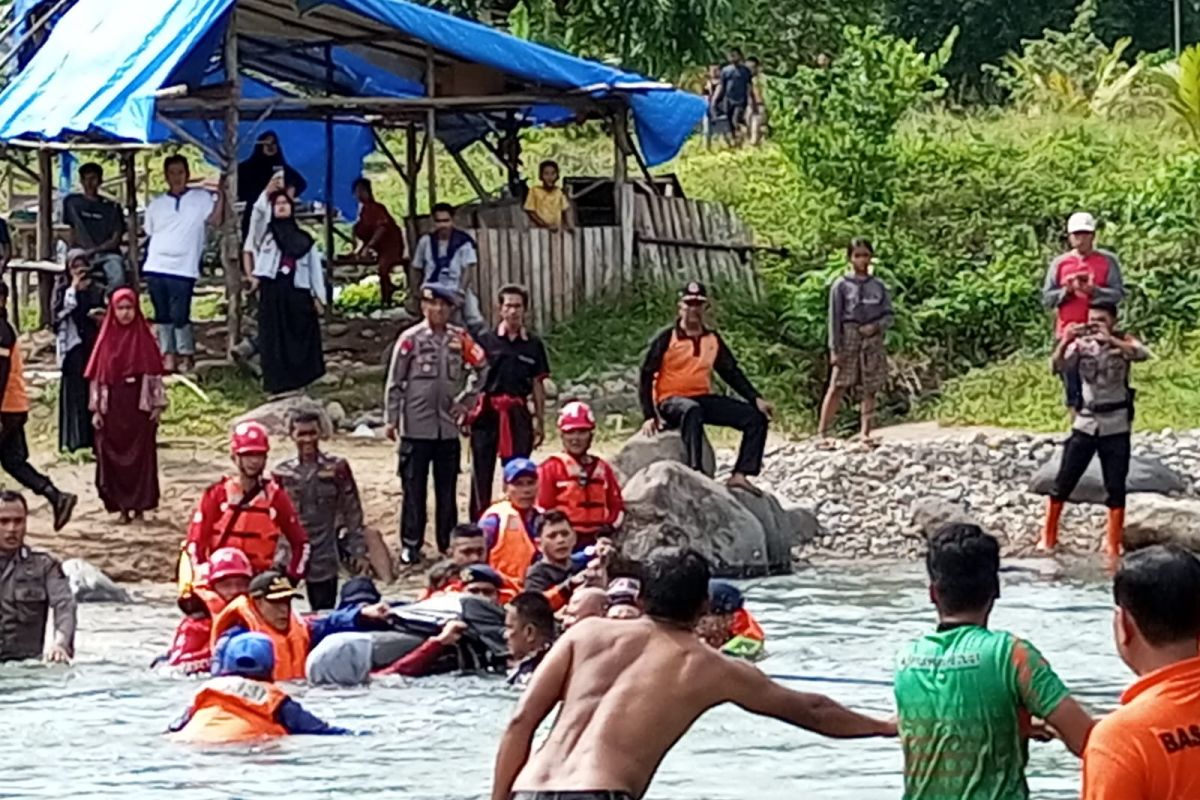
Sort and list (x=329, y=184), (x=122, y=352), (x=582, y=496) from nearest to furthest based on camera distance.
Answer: (x=582, y=496) < (x=122, y=352) < (x=329, y=184)

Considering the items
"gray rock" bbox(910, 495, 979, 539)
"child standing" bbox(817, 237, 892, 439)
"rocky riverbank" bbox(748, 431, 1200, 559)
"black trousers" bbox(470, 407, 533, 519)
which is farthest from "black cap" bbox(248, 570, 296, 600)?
"child standing" bbox(817, 237, 892, 439)

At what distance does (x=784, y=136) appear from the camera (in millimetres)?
26047

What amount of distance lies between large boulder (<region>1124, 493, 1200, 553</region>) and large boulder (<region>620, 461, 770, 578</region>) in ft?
7.86

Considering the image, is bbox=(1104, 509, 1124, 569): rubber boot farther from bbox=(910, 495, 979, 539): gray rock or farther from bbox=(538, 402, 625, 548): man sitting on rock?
bbox=(538, 402, 625, 548): man sitting on rock

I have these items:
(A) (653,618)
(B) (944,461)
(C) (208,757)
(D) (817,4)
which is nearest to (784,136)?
(B) (944,461)

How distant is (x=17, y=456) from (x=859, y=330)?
6446mm

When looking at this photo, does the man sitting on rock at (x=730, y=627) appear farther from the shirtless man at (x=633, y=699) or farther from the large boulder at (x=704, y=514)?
the shirtless man at (x=633, y=699)

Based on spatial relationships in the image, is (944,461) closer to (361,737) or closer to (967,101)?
(361,737)

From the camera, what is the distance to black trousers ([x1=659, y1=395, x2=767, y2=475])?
55.8 feet

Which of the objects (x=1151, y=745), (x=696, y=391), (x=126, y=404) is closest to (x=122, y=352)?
(x=126, y=404)

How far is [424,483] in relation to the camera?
16.1 metres

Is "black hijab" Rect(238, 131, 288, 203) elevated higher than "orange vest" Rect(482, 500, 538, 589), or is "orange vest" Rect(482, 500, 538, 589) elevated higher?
"black hijab" Rect(238, 131, 288, 203)

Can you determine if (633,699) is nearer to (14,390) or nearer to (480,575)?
(480,575)

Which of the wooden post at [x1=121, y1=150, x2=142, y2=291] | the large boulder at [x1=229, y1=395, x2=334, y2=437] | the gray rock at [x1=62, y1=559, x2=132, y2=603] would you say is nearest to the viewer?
the gray rock at [x1=62, y1=559, x2=132, y2=603]
